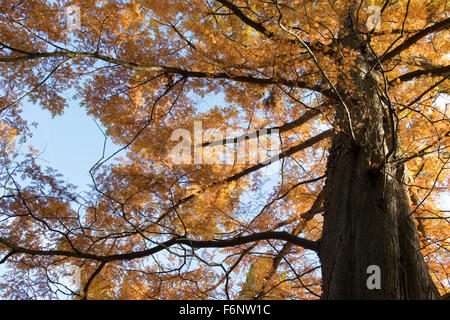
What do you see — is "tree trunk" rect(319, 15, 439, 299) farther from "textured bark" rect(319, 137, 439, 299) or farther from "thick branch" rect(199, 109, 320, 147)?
"thick branch" rect(199, 109, 320, 147)

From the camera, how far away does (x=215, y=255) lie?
14.7ft

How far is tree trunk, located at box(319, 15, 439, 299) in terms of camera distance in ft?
6.91

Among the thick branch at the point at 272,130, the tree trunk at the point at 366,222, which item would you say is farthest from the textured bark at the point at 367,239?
the thick branch at the point at 272,130

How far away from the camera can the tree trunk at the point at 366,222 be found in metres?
2.11

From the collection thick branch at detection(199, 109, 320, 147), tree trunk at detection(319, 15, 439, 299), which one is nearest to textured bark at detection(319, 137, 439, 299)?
tree trunk at detection(319, 15, 439, 299)

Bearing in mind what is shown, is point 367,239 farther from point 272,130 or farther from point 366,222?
point 272,130

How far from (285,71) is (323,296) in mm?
2151

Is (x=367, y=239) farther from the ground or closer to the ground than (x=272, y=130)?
closer to the ground

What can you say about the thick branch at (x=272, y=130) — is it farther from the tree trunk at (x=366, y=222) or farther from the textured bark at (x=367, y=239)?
the textured bark at (x=367, y=239)

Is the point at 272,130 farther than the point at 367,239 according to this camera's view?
Yes

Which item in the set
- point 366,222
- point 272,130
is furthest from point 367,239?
point 272,130

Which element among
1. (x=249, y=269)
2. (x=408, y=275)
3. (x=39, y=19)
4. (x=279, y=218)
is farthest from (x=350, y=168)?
(x=39, y=19)

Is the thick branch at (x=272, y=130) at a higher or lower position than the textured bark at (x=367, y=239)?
Result: higher

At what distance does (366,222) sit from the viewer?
7.62ft
